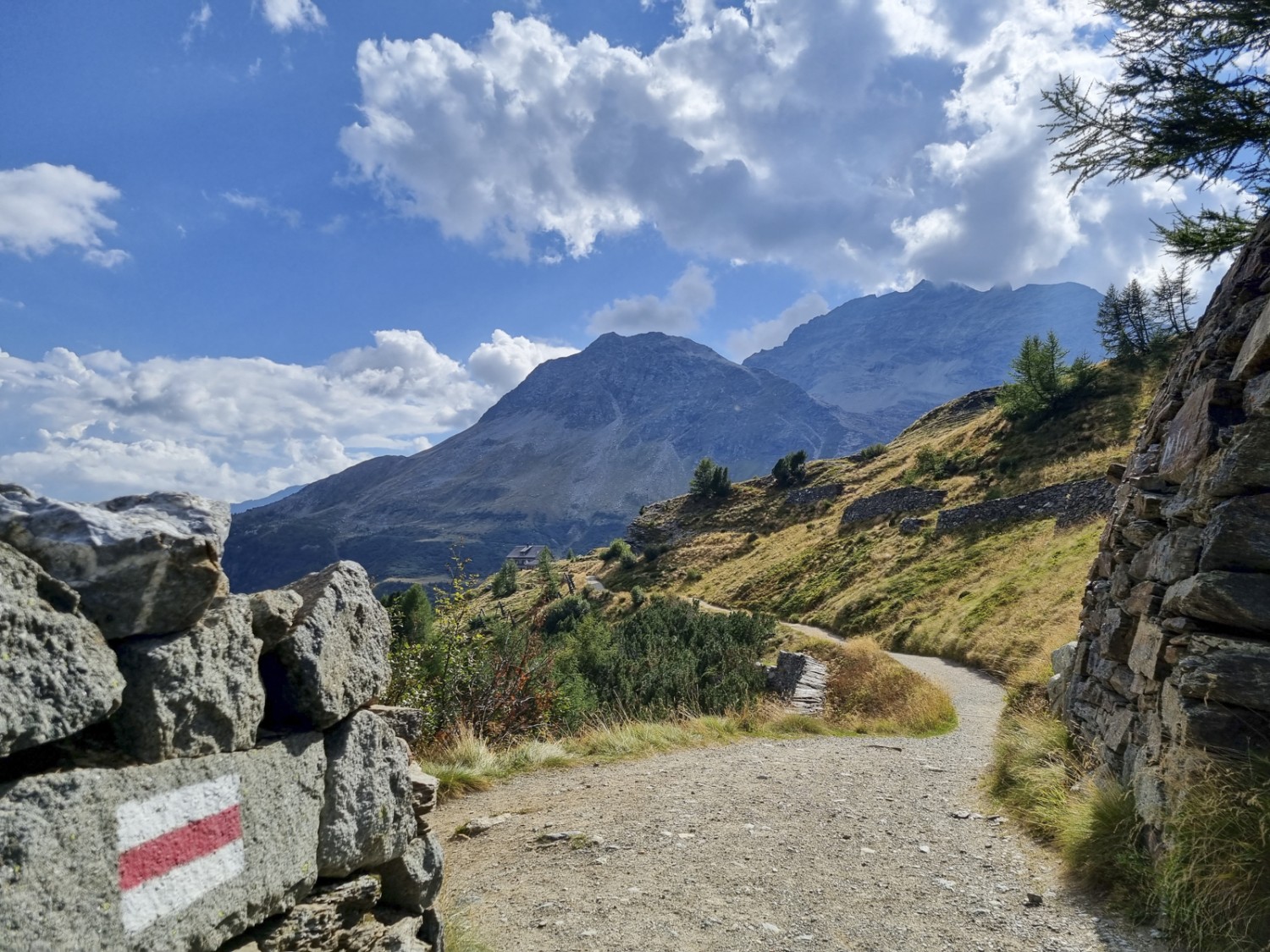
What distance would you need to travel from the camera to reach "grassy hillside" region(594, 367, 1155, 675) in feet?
79.6

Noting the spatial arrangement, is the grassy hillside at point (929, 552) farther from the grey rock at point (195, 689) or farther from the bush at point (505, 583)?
the grey rock at point (195, 689)

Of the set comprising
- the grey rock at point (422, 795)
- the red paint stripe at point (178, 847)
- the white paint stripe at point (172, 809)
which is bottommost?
the grey rock at point (422, 795)

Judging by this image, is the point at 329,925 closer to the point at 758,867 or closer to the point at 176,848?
the point at 176,848

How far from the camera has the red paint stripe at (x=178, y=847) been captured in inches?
105

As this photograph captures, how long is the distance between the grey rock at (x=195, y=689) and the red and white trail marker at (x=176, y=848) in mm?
186

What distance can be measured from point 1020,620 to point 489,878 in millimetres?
21009

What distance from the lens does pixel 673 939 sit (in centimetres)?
516

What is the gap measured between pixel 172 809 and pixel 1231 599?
6768 mm

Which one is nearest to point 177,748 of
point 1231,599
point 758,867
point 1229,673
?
point 758,867

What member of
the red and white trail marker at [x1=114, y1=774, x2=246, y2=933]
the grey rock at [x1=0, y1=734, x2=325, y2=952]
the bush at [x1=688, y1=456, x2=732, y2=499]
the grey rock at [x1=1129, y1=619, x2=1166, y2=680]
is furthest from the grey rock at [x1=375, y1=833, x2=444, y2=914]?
the bush at [x1=688, y1=456, x2=732, y2=499]

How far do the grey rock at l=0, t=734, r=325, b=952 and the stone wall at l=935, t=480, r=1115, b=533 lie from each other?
35591 mm

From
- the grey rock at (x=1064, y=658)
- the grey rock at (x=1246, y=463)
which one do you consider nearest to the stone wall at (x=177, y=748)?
the grey rock at (x=1246, y=463)

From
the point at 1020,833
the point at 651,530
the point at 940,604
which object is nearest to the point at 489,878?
the point at 1020,833

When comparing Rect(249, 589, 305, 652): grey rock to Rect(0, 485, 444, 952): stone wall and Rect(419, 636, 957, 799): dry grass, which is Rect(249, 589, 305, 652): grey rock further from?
Rect(419, 636, 957, 799): dry grass
